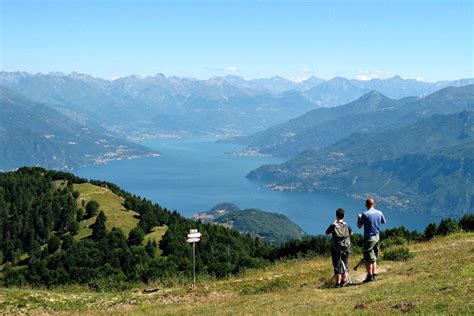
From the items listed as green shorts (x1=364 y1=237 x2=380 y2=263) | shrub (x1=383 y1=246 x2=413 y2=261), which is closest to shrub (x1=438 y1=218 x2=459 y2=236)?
shrub (x1=383 y1=246 x2=413 y2=261)

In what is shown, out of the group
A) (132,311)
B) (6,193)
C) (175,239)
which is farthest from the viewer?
(6,193)

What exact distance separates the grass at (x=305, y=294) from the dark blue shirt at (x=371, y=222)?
1.90m

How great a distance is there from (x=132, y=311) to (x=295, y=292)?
6.34 metres

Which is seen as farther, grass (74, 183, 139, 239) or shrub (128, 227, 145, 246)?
grass (74, 183, 139, 239)

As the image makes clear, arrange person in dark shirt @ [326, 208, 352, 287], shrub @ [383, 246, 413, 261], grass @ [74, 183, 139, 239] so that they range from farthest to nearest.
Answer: grass @ [74, 183, 139, 239]
shrub @ [383, 246, 413, 261]
person in dark shirt @ [326, 208, 352, 287]

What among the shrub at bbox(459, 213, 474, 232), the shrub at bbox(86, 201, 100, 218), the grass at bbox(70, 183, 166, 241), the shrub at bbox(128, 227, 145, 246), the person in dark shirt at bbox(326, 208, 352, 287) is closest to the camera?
the person in dark shirt at bbox(326, 208, 352, 287)

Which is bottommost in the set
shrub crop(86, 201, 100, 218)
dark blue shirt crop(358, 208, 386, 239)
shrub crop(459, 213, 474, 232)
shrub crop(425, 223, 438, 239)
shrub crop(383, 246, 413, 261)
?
shrub crop(425, 223, 438, 239)

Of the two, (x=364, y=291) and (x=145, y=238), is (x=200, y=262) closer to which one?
(x=145, y=238)

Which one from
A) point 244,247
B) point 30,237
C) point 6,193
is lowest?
point 244,247

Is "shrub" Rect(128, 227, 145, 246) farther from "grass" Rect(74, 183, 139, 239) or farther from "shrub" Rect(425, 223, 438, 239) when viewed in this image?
"shrub" Rect(425, 223, 438, 239)

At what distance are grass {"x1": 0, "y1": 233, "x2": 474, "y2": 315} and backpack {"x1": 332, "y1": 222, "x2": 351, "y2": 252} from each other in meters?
1.56

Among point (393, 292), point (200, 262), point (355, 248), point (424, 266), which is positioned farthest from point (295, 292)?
point (200, 262)

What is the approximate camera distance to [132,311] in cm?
1872

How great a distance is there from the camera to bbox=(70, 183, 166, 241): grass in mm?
80625
